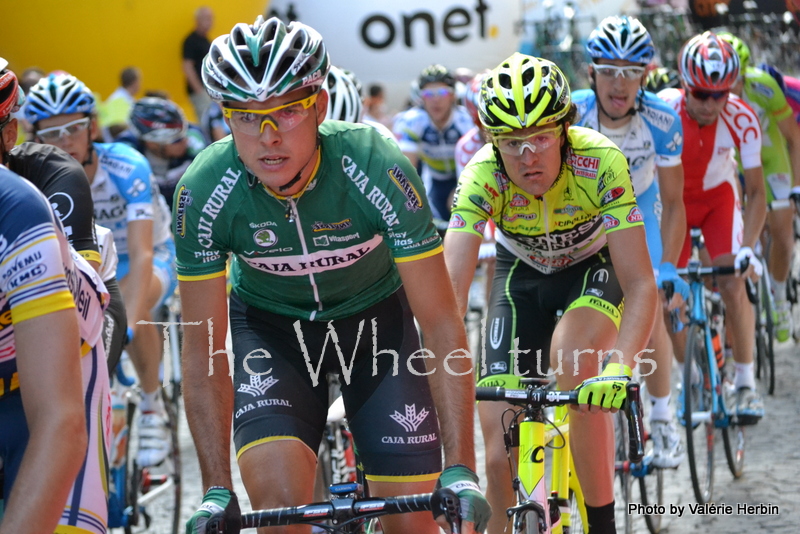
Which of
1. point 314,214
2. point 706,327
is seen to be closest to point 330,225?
point 314,214

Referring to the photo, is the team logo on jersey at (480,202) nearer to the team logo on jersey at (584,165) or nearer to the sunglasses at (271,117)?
the team logo on jersey at (584,165)

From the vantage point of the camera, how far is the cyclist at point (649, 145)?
5660 millimetres

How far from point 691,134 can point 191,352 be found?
15.1 feet

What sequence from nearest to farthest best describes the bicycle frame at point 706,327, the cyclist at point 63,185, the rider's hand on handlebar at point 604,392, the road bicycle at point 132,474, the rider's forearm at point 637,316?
the rider's hand on handlebar at point 604,392 < the cyclist at point 63,185 < the rider's forearm at point 637,316 < the road bicycle at point 132,474 < the bicycle frame at point 706,327

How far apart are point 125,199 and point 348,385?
2.71 m

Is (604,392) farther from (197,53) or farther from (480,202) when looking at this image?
(197,53)

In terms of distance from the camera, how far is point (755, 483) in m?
6.12

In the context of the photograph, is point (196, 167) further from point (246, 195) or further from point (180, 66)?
point (180, 66)

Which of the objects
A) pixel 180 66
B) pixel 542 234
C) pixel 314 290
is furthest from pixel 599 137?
pixel 180 66

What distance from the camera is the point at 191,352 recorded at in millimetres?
3176

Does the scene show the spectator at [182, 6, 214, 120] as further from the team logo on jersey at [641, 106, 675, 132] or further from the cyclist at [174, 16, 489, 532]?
the cyclist at [174, 16, 489, 532]

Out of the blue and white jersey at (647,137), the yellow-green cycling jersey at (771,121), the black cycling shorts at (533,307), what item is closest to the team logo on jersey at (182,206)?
the black cycling shorts at (533,307)

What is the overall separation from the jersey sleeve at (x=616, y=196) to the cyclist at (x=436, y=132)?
6.38 meters

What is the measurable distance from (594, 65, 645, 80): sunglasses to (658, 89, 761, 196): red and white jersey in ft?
4.14
